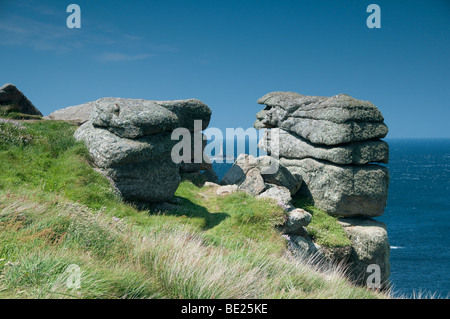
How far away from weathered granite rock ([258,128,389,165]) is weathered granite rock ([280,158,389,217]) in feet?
1.80

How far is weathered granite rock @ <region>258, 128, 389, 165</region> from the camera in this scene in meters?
23.6

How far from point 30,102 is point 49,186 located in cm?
1485

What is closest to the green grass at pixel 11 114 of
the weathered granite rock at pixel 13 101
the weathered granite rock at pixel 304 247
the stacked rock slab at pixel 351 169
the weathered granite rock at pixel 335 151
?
the weathered granite rock at pixel 13 101

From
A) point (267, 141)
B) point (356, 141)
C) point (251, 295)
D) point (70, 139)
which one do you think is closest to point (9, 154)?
point (70, 139)

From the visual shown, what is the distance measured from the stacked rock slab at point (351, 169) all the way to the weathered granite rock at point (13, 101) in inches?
802

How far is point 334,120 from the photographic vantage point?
24.1 m

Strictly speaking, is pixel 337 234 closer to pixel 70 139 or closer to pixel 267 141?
pixel 267 141

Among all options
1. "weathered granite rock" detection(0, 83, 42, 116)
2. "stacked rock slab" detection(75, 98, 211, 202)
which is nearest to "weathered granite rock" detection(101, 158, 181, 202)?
"stacked rock slab" detection(75, 98, 211, 202)

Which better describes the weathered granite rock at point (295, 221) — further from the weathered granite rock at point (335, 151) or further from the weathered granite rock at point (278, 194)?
the weathered granite rock at point (335, 151)

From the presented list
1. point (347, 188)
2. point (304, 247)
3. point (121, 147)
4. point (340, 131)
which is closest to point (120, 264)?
point (121, 147)

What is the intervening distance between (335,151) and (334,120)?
221 cm

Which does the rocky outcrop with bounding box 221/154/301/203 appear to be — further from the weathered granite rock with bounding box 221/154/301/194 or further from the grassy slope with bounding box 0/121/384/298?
the grassy slope with bounding box 0/121/384/298

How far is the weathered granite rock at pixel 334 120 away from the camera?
2380cm
